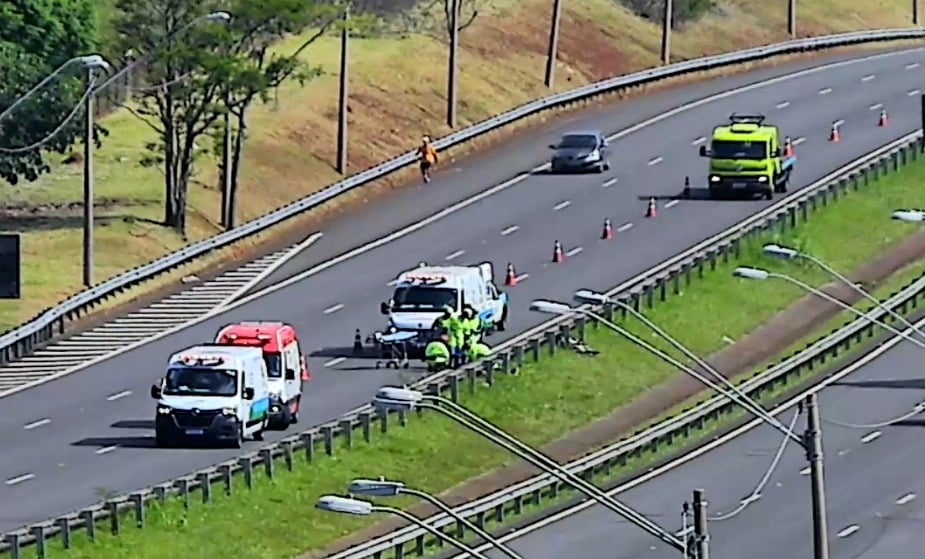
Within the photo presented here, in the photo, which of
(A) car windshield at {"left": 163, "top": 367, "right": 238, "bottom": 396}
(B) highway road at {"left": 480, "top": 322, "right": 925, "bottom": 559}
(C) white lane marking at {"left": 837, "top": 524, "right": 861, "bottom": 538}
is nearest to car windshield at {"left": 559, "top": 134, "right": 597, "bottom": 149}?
(B) highway road at {"left": 480, "top": 322, "right": 925, "bottom": 559}

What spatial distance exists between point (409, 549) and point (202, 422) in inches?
304

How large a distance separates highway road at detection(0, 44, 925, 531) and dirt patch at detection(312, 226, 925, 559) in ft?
13.5

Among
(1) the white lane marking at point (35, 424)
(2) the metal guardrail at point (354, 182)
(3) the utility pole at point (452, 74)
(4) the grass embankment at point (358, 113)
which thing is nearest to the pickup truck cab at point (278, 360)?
(1) the white lane marking at point (35, 424)

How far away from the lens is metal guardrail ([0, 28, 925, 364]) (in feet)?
221

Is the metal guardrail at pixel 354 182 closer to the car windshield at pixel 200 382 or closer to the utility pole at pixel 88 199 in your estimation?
the utility pole at pixel 88 199

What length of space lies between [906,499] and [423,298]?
14217 millimetres

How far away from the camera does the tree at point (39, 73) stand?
8088 centimetres

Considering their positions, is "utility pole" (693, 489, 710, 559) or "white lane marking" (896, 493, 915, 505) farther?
"white lane marking" (896, 493, 915, 505)

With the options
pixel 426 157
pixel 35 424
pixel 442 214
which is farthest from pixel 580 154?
pixel 35 424

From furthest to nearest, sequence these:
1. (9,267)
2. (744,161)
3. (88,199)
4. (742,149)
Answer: (742,149) < (744,161) < (88,199) < (9,267)

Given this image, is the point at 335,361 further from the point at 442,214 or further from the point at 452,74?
the point at 452,74

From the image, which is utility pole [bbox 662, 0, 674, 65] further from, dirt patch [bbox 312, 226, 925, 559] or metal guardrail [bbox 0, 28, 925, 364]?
dirt patch [bbox 312, 226, 925, 559]

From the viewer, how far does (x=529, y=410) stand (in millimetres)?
62219

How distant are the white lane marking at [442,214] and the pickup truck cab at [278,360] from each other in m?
6.80
